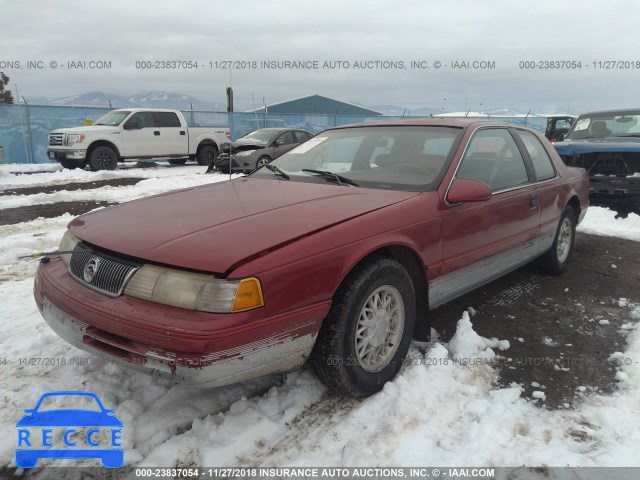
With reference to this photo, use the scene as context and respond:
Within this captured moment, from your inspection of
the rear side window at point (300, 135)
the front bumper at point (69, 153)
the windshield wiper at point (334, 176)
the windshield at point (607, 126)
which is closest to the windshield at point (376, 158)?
the windshield wiper at point (334, 176)

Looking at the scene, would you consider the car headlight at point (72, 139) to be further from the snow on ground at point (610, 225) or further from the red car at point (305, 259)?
the snow on ground at point (610, 225)

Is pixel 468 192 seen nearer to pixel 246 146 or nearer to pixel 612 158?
pixel 612 158

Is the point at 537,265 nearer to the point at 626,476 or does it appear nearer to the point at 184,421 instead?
the point at 626,476

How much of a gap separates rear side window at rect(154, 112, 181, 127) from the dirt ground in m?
12.7

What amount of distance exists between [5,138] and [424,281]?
17009 mm

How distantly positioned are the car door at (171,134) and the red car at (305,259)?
12.1 metres

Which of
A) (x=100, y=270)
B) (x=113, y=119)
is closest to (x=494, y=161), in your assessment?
(x=100, y=270)

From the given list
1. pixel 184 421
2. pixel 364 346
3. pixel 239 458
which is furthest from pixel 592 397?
pixel 184 421

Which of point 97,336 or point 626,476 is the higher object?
point 97,336

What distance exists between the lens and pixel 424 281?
300 cm

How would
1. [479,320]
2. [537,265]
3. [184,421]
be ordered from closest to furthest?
1. [184,421]
2. [479,320]
3. [537,265]

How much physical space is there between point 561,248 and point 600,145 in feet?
11.9

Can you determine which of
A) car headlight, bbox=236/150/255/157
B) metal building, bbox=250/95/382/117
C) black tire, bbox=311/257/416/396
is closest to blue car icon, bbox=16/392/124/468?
black tire, bbox=311/257/416/396

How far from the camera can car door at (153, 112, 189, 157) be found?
14.9 m
